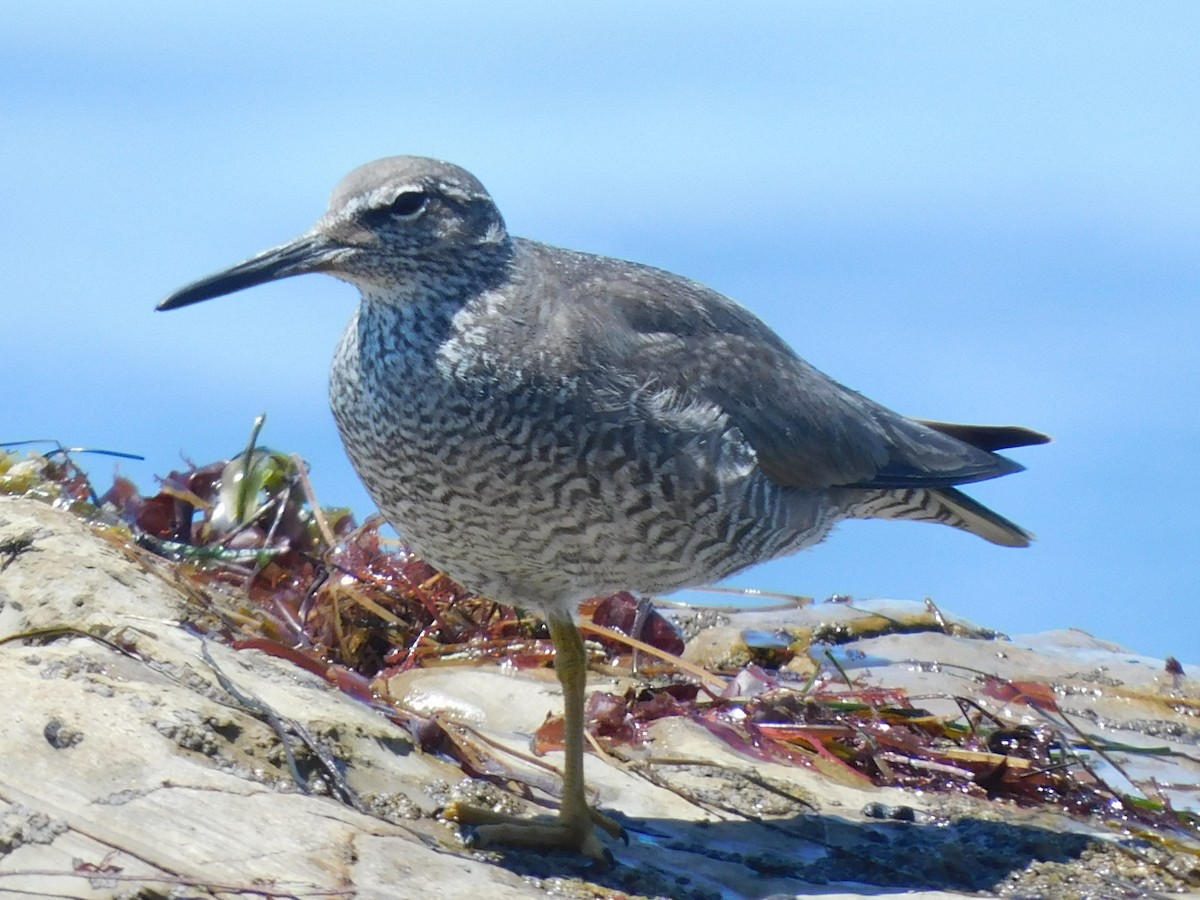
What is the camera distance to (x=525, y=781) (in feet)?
17.5

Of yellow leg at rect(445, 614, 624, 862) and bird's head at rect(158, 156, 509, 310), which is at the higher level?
bird's head at rect(158, 156, 509, 310)

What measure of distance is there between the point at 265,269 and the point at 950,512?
3.26m

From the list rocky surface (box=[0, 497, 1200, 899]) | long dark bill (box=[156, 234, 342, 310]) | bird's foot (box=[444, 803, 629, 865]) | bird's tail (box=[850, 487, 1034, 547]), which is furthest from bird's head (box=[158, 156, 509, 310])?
bird's tail (box=[850, 487, 1034, 547])

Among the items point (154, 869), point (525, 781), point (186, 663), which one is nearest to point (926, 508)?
point (525, 781)

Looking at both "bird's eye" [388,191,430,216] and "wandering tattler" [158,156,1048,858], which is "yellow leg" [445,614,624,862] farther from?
"bird's eye" [388,191,430,216]

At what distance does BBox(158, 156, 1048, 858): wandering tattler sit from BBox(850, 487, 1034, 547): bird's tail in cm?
102

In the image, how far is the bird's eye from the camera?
5.12 meters

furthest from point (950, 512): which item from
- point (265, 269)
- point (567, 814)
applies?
point (265, 269)

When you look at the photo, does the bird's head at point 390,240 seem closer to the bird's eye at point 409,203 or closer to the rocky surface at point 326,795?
the bird's eye at point 409,203

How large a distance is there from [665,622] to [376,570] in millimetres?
1406

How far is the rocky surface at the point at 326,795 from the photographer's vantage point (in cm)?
367

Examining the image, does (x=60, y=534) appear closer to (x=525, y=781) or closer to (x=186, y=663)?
(x=186, y=663)

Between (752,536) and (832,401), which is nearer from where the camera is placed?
(752,536)

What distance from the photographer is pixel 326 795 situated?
4.39 m
